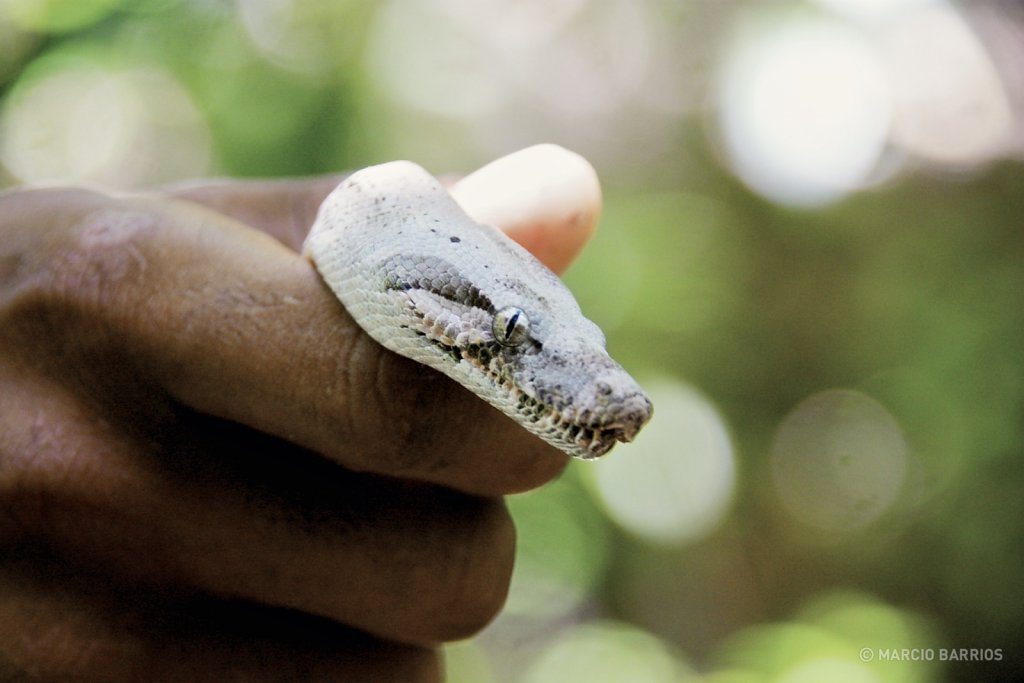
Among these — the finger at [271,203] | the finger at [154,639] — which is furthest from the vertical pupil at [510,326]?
the finger at [271,203]

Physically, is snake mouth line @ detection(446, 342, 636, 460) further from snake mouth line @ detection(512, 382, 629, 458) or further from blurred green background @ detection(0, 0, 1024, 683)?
blurred green background @ detection(0, 0, 1024, 683)

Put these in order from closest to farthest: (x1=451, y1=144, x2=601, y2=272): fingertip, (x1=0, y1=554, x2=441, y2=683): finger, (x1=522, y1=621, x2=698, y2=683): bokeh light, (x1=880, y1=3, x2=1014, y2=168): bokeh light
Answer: (x1=0, y1=554, x2=441, y2=683): finger → (x1=451, y1=144, x2=601, y2=272): fingertip → (x1=522, y1=621, x2=698, y2=683): bokeh light → (x1=880, y1=3, x2=1014, y2=168): bokeh light

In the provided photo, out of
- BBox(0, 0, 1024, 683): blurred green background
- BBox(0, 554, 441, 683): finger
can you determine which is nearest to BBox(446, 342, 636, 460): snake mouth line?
BBox(0, 554, 441, 683): finger

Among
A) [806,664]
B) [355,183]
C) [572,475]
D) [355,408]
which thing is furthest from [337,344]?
[572,475]

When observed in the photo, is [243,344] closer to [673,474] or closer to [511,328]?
[511,328]

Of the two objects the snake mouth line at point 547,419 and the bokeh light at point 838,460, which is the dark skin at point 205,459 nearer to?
the snake mouth line at point 547,419

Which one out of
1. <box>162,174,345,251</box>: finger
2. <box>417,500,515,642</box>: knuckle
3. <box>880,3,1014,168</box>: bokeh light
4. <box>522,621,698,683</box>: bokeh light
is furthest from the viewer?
<box>880,3,1014,168</box>: bokeh light
